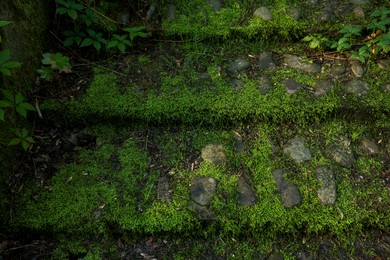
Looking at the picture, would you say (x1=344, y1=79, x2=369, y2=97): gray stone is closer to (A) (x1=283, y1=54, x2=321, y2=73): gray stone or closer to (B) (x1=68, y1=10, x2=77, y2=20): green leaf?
(A) (x1=283, y1=54, x2=321, y2=73): gray stone

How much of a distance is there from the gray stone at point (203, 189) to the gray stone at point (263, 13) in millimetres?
1518

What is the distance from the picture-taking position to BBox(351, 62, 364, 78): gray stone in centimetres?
276

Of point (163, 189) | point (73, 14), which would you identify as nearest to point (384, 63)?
point (163, 189)

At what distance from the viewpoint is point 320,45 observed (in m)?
2.89

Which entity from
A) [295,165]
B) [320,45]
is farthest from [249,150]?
[320,45]

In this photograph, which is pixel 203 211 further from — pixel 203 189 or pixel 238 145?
pixel 238 145

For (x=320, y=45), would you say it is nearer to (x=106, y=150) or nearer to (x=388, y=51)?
(x=388, y=51)

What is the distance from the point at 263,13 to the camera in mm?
3049

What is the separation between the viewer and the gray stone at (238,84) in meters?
2.68

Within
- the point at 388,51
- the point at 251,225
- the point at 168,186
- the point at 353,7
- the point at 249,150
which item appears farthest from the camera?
the point at 353,7

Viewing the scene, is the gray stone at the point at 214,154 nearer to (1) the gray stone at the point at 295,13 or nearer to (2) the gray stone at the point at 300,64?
(2) the gray stone at the point at 300,64

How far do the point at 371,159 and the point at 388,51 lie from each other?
38.9 inches

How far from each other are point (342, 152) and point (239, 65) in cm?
102

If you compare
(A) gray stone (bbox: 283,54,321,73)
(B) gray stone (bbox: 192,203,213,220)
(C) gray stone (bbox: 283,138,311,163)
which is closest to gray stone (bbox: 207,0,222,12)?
(A) gray stone (bbox: 283,54,321,73)
